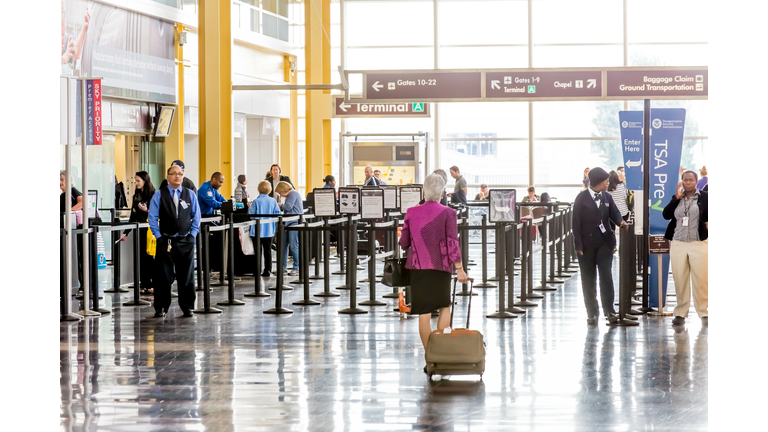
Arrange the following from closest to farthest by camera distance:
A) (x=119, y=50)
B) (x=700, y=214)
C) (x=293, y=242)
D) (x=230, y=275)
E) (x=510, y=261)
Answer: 1. (x=700, y=214)
2. (x=510, y=261)
3. (x=230, y=275)
4. (x=293, y=242)
5. (x=119, y=50)

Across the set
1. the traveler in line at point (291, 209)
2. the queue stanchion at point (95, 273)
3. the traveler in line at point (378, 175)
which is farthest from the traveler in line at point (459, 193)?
the queue stanchion at point (95, 273)

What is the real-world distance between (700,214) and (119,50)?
484 inches

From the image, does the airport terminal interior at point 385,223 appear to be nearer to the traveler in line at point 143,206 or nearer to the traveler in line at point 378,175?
the traveler in line at point 143,206

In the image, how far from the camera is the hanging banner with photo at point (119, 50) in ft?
53.3

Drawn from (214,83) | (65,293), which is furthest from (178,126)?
(65,293)

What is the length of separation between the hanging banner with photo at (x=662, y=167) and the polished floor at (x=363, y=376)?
659mm

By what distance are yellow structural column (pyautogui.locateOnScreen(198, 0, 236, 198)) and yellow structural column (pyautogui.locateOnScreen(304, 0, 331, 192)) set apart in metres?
4.61

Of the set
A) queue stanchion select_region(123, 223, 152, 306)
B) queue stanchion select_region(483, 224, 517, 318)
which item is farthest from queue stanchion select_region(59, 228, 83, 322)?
queue stanchion select_region(483, 224, 517, 318)

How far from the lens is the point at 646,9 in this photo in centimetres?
2441

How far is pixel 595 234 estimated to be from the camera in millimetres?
9906

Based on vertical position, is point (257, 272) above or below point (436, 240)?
below

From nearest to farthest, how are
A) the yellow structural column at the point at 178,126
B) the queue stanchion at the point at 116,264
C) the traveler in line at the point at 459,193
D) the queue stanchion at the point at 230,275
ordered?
the queue stanchion at the point at 230,275 → the queue stanchion at the point at 116,264 → the traveler in line at the point at 459,193 → the yellow structural column at the point at 178,126

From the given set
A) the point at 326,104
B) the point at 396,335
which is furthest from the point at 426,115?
the point at 396,335

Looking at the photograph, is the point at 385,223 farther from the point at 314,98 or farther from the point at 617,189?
the point at 314,98
